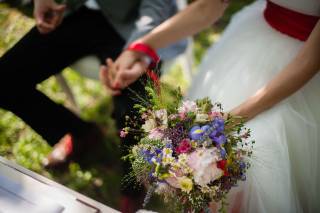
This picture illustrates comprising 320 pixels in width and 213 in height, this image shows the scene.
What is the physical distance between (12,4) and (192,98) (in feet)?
3.02

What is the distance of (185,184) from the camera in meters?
0.85

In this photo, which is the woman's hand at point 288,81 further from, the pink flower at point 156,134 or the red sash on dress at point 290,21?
the pink flower at point 156,134

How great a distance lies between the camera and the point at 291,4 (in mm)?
1285

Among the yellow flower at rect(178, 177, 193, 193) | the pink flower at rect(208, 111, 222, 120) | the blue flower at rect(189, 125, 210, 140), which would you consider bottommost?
the yellow flower at rect(178, 177, 193, 193)

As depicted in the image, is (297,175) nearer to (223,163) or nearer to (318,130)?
(318,130)

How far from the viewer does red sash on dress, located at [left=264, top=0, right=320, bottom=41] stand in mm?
1287

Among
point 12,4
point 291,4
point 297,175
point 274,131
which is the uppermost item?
point 12,4

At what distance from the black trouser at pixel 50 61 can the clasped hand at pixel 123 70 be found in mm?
74

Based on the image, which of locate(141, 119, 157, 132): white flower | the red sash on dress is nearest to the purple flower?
locate(141, 119, 157, 132): white flower

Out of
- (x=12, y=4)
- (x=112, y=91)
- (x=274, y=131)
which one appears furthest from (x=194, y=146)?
(x=12, y=4)

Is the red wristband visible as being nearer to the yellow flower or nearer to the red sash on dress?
the red sash on dress

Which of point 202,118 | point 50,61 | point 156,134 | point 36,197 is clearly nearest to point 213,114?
point 202,118

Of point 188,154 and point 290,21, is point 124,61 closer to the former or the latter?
point 290,21

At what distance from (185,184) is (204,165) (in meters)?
0.06
